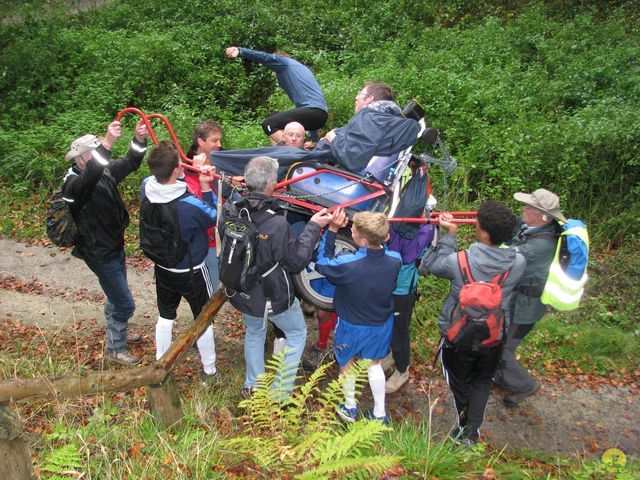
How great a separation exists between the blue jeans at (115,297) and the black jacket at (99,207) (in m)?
0.11

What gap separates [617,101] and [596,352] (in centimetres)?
451

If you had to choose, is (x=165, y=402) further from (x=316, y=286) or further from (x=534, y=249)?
(x=534, y=249)

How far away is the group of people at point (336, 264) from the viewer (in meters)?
4.20

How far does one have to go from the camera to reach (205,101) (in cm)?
1075

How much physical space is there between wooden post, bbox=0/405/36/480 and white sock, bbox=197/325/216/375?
2.04 m

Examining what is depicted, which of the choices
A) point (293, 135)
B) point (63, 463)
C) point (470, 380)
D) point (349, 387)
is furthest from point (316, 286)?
point (63, 463)

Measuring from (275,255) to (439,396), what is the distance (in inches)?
92.7

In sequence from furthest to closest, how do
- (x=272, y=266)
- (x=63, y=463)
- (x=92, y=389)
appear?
(x=272, y=266)
(x=92, y=389)
(x=63, y=463)

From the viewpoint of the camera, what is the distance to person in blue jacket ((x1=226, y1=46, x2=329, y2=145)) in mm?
5875

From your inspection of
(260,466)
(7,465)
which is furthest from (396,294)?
(7,465)

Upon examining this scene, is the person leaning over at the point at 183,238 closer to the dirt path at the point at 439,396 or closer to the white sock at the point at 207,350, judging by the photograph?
the white sock at the point at 207,350

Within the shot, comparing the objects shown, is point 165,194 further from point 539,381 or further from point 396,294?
point 539,381

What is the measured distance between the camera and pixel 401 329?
5062 mm

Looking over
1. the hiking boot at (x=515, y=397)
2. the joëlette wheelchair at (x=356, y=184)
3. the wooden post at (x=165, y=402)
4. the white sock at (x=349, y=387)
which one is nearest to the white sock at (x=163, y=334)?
the wooden post at (x=165, y=402)
